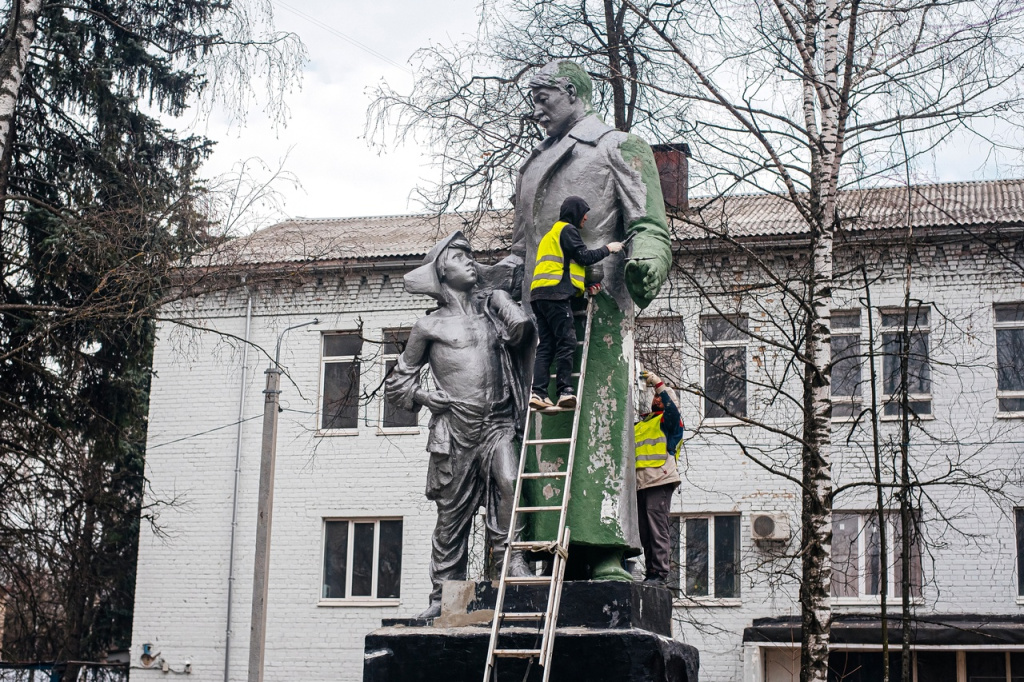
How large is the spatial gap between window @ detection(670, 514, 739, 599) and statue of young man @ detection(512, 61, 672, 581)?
16.7 metres

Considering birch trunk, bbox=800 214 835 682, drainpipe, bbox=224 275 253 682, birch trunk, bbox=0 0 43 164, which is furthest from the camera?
drainpipe, bbox=224 275 253 682

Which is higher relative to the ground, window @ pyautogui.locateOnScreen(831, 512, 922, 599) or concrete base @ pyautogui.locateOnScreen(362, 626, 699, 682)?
window @ pyautogui.locateOnScreen(831, 512, 922, 599)

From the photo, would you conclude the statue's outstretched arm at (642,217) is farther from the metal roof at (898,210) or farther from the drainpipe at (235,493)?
the drainpipe at (235,493)

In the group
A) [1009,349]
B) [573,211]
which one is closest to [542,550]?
[573,211]

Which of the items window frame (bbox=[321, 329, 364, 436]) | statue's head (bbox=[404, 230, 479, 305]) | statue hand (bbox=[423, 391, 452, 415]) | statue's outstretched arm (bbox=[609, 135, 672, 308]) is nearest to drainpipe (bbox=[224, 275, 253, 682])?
window frame (bbox=[321, 329, 364, 436])

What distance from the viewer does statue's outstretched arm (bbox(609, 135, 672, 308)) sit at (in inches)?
259

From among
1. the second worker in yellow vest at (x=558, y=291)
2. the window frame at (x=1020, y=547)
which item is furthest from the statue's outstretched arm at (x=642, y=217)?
the window frame at (x=1020, y=547)

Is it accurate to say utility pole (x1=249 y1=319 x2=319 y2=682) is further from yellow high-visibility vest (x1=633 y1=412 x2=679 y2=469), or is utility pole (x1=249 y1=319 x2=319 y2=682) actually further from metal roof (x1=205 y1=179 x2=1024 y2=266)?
yellow high-visibility vest (x1=633 y1=412 x2=679 y2=469)

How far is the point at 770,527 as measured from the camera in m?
23.0

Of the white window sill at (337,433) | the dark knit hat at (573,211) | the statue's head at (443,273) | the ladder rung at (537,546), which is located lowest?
the ladder rung at (537,546)

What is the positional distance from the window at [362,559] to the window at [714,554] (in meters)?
5.26

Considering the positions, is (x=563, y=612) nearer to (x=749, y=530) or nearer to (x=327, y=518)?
(x=749, y=530)

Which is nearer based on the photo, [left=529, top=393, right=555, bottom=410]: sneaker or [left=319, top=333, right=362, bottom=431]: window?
[left=529, top=393, right=555, bottom=410]: sneaker

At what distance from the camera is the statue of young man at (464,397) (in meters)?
6.89
